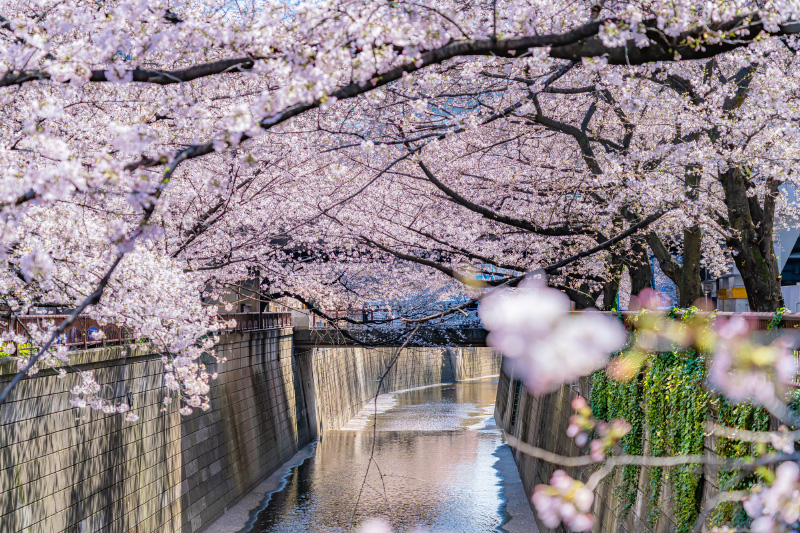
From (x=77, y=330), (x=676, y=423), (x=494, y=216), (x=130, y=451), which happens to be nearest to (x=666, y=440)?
(x=676, y=423)

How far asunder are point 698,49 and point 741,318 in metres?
3.52

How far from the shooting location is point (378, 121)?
11305 millimetres

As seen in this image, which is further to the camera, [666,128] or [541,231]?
[666,128]

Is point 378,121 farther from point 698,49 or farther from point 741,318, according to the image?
point 698,49

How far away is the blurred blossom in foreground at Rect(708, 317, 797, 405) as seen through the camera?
5120 mm

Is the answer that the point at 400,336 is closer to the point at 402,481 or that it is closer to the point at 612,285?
the point at 402,481

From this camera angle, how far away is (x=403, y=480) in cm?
2505

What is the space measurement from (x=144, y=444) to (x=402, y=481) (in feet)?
35.7

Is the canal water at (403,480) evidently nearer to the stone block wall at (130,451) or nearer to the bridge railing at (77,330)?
the stone block wall at (130,451)

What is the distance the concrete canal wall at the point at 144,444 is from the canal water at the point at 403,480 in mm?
1520

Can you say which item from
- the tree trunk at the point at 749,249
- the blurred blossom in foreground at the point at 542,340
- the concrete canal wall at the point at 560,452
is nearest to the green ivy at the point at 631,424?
the concrete canal wall at the point at 560,452

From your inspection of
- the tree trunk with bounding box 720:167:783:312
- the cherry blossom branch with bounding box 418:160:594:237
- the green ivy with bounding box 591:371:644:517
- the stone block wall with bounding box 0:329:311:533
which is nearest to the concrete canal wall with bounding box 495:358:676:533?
the green ivy with bounding box 591:371:644:517

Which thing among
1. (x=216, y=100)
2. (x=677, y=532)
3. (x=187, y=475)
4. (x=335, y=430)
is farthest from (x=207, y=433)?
(x=335, y=430)

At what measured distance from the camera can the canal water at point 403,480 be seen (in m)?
20.1
